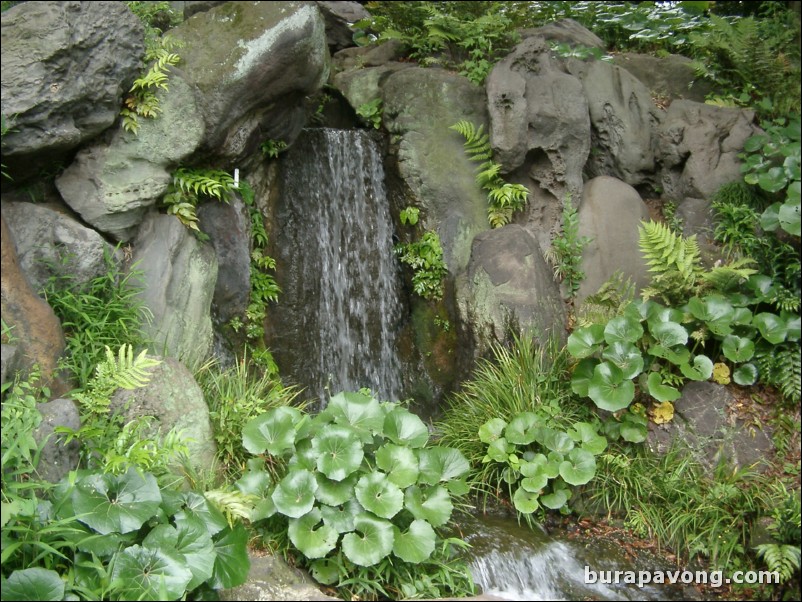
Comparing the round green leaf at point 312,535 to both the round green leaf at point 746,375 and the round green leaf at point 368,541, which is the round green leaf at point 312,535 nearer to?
the round green leaf at point 368,541

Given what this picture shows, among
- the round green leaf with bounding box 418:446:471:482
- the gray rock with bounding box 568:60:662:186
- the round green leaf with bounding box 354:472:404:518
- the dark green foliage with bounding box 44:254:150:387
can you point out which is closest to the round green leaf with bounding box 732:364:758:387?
the round green leaf with bounding box 418:446:471:482

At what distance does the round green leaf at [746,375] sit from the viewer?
212 inches

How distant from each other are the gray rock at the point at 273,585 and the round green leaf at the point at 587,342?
9.18 ft

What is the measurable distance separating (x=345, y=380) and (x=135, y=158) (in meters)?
3.06

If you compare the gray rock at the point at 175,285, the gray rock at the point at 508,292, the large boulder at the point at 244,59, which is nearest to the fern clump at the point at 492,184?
the gray rock at the point at 508,292

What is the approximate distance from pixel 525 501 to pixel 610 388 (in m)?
1.14

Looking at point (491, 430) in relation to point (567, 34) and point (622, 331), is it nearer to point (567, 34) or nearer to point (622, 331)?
point (622, 331)

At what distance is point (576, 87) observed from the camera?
23.4 ft

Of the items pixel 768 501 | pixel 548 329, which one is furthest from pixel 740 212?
pixel 768 501

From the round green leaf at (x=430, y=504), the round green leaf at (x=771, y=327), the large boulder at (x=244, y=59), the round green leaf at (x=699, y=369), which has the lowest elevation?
the round green leaf at (x=699, y=369)

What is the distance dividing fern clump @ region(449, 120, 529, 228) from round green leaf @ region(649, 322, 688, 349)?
83.4 inches

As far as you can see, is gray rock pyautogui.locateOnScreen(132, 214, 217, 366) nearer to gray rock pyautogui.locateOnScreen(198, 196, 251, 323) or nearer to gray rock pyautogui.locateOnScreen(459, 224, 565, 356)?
gray rock pyautogui.locateOnScreen(198, 196, 251, 323)

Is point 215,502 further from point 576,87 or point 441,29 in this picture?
point 441,29

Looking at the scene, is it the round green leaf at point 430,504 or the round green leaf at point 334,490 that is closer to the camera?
the round green leaf at point 334,490
